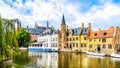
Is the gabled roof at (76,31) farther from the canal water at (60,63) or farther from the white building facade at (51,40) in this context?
the canal water at (60,63)

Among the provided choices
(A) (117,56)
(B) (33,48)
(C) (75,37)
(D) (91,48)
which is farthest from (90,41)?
(B) (33,48)

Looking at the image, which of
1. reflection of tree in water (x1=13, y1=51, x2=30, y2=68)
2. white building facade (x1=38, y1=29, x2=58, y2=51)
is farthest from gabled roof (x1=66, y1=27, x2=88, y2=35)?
reflection of tree in water (x1=13, y1=51, x2=30, y2=68)

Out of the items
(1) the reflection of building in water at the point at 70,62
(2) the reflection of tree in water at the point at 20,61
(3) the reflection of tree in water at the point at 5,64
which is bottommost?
(1) the reflection of building in water at the point at 70,62

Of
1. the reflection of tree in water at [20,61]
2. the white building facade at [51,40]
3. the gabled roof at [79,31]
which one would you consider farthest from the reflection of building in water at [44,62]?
the white building facade at [51,40]

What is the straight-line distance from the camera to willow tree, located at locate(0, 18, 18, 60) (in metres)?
22.3

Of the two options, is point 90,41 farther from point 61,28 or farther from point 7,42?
point 7,42

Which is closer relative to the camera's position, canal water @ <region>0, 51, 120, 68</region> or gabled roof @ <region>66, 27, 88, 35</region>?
canal water @ <region>0, 51, 120, 68</region>

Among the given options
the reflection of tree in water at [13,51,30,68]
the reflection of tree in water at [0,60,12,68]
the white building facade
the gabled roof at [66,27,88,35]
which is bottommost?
the reflection of tree in water at [13,51,30,68]

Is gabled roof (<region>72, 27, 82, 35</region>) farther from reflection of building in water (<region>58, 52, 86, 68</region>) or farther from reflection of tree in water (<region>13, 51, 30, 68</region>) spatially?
reflection of tree in water (<region>13, 51, 30, 68</region>)

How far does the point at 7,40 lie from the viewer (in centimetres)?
2344

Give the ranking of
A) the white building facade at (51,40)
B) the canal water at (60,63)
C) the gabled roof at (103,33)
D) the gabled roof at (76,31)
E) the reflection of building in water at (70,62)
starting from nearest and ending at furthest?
the canal water at (60,63) → the reflection of building in water at (70,62) → the gabled roof at (103,33) → the gabled roof at (76,31) → the white building facade at (51,40)

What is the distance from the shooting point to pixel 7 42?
A: 23.4 meters

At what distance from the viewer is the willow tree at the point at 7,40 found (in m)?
22.3

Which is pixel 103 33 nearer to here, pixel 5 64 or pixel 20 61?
pixel 20 61
